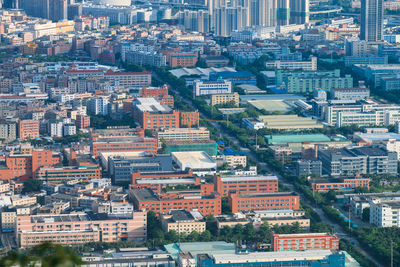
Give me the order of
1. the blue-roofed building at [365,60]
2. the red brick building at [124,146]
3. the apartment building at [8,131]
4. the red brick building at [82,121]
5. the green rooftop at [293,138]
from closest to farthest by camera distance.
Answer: the red brick building at [124,146] < the green rooftop at [293,138] < the apartment building at [8,131] < the red brick building at [82,121] < the blue-roofed building at [365,60]

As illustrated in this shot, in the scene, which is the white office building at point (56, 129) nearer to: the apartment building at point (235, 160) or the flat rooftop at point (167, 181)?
the apartment building at point (235, 160)

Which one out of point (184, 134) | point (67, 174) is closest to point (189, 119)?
point (184, 134)

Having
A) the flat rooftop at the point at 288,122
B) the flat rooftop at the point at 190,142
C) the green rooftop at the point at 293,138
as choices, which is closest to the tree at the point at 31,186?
the flat rooftop at the point at 190,142

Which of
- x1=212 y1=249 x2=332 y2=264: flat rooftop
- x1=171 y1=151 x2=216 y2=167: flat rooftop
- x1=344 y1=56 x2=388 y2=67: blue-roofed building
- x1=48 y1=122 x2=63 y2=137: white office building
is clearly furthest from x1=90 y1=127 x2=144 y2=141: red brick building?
x1=344 y1=56 x2=388 y2=67: blue-roofed building

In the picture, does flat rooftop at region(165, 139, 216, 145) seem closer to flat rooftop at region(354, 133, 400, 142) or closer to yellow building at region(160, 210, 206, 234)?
flat rooftop at region(354, 133, 400, 142)

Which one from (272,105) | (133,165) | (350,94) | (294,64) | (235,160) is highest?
(294,64)

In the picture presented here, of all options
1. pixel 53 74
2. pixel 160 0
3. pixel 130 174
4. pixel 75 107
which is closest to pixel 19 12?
pixel 160 0

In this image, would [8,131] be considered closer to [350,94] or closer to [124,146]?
[124,146]
